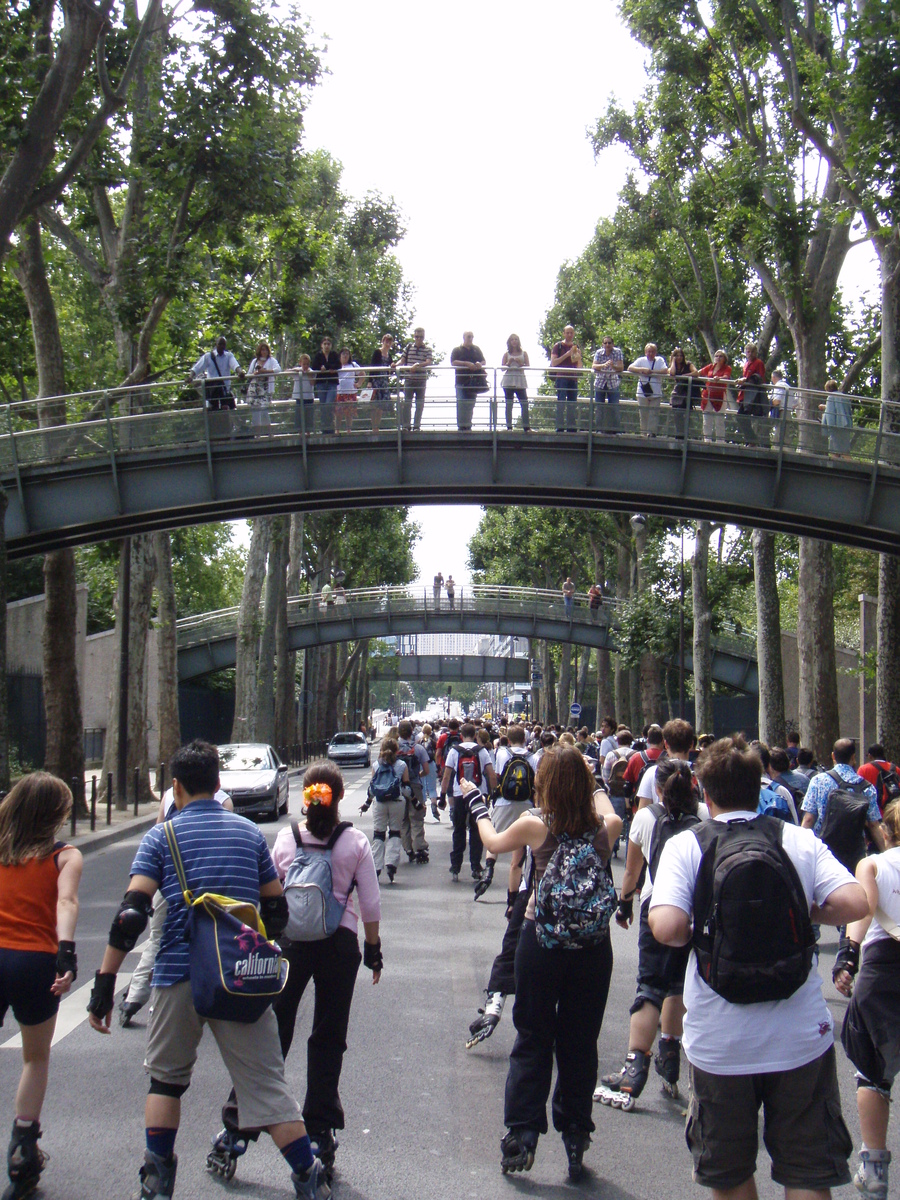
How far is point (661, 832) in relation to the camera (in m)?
6.38

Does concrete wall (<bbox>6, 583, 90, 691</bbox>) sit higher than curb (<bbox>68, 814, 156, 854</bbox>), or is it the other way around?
concrete wall (<bbox>6, 583, 90, 691</bbox>)

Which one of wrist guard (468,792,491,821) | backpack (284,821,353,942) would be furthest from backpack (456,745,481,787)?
backpack (284,821,353,942)

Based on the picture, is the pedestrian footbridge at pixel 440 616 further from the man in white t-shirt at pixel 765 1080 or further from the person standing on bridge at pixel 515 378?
the man in white t-shirt at pixel 765 1080

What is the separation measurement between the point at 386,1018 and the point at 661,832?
2.39 m

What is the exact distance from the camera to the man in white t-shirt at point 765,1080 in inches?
138

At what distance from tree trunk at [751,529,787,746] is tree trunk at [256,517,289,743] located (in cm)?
1753

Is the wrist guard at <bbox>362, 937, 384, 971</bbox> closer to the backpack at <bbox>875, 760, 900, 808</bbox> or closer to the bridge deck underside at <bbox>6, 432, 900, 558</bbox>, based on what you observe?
the backpack at <bbox>875, 760, 900, 808</bbox>

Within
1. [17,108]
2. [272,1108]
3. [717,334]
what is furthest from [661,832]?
[717,334]

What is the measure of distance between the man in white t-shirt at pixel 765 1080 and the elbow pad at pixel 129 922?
75.3 inches

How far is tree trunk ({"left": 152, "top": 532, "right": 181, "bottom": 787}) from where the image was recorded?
1136 inches

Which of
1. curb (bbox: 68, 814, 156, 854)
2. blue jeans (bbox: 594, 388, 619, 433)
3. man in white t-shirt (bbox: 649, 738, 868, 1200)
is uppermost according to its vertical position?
blue jeans (bbox: 594, 388, 619, 433)

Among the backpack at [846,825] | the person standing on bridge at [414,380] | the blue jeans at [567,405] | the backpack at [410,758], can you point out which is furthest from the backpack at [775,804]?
the person standing on bridge at [414,380]

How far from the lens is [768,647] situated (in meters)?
23.8

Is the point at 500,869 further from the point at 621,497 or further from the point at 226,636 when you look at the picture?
the point at 226,636
